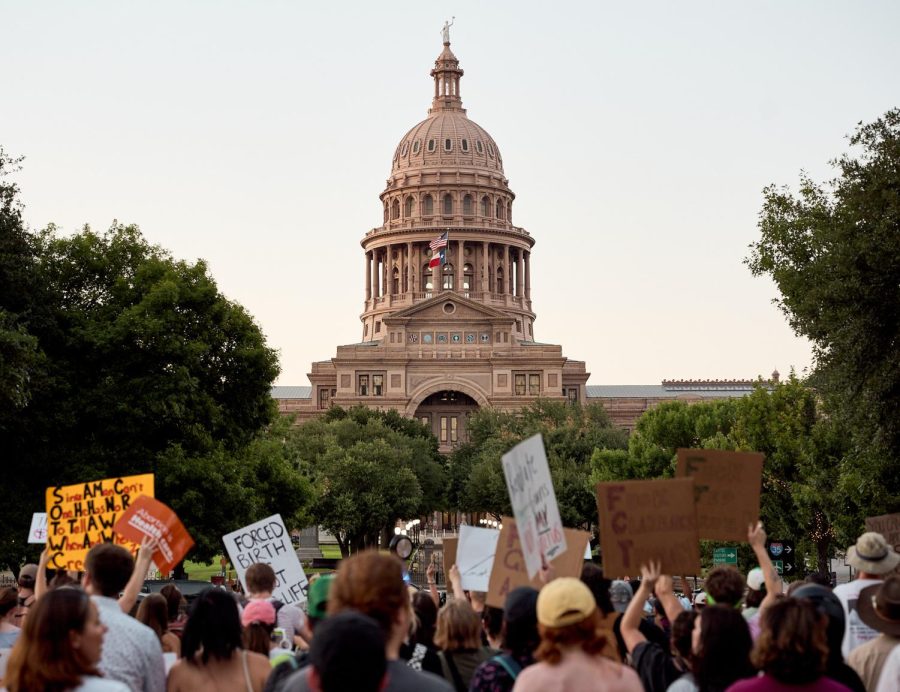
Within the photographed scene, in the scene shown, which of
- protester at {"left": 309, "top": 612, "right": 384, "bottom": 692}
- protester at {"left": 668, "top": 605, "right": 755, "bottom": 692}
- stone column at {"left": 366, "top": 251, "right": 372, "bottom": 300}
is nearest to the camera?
protester at {"left": 309, "top": 612, "right": 384, "bottom": 692}

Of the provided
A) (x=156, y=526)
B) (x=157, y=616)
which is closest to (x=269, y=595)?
(x=157, y=616)

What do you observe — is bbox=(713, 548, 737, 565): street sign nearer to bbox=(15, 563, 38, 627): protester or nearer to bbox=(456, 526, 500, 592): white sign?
bbox=(15, 563, 38, 627): protester

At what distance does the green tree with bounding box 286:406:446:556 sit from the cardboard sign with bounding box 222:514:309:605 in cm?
5502

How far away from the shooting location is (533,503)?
29.2ft

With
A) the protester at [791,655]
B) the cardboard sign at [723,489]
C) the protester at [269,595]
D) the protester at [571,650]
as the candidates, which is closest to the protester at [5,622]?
the protester at [269,595]

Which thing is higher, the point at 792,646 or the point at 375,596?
the point at 375,596

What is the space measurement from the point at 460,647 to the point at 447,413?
11394 centimetres

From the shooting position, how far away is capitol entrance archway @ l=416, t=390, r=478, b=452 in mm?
122562

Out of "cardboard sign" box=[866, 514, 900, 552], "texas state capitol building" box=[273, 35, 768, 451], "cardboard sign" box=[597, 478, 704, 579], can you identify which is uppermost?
"texas state capitol building" box=[273, 35, 768, 451]

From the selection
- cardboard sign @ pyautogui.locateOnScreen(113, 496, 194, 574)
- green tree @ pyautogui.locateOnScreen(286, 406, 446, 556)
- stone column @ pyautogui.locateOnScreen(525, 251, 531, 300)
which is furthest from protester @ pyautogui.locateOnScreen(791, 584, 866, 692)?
stone column @ pyautogui.locateOnScreen(525, 251, 531, 300)

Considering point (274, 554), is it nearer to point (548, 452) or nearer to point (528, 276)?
point (548, 452)

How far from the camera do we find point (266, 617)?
9688 mm

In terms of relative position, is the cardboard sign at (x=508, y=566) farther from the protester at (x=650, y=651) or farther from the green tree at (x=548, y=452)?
the green tree at (x=548, y=452)

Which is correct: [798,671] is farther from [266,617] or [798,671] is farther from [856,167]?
[856,167]
